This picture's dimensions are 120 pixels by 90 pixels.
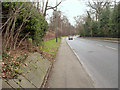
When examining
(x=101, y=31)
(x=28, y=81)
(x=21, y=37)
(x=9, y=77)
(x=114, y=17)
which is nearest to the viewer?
(x=9, y=77)

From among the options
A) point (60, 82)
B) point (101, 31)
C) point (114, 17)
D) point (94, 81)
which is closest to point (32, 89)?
point (60, 82)

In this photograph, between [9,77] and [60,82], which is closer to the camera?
[9,77]

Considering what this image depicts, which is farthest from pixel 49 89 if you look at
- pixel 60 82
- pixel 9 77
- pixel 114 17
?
pixel 114 17

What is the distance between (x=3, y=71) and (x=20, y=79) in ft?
1.62

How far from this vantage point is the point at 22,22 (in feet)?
24.0

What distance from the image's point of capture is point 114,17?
2900 cm

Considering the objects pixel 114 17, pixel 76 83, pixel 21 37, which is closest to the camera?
pixel 76 83

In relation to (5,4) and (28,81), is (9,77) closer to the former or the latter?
(28,81)

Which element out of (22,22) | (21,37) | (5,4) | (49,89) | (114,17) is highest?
(114,17)

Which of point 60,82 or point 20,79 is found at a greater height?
point 20,79

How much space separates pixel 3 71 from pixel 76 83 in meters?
2.33

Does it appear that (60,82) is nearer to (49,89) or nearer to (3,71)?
(49,89)

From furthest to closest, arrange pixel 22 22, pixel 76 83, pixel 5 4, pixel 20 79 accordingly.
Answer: pixel 22 22, pixel 5 4, pixel 76 83, pixel 20 79

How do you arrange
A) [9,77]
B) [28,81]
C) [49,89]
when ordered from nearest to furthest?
[9,77]
[28,81]
[49,89]
